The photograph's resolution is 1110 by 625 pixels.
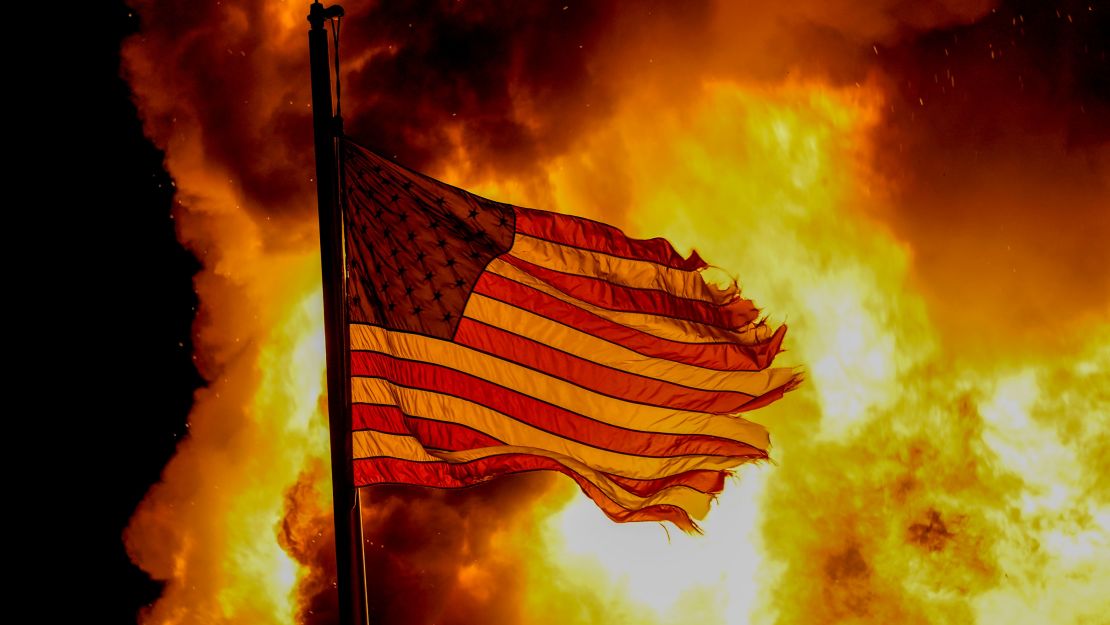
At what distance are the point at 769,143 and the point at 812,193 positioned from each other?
2.63ft

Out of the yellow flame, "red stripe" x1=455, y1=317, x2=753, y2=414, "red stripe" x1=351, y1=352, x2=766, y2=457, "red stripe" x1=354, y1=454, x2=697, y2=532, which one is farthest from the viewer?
the yellow flame

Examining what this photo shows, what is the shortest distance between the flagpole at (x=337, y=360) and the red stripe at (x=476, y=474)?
0.49m

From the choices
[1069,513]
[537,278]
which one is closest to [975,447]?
[1069,513]

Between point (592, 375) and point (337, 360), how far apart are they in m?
1.72

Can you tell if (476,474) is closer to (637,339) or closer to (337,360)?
(337,360)

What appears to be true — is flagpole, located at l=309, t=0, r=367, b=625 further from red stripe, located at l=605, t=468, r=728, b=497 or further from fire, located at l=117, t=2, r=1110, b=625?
fire, located at l=117, t=2, r=1110, b=625

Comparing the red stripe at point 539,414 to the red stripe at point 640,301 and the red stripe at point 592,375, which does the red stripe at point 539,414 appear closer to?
the red stripe at point 592,375

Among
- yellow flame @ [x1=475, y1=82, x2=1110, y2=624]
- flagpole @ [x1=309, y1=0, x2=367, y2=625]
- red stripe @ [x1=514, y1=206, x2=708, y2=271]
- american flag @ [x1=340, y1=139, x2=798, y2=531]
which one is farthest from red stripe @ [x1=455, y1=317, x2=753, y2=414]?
yellow flame @ [x1=475, y1=82, x2=1110, y2=624]

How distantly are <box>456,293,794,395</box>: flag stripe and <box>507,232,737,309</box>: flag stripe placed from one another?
0.36m

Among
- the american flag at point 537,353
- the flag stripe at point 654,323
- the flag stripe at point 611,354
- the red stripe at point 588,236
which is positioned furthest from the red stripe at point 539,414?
the red stripe at point 588,236

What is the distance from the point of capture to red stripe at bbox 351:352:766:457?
571cm

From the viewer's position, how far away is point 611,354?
6.22 metres

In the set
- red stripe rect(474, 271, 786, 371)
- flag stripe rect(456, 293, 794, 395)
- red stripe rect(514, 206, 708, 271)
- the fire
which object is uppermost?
the fire

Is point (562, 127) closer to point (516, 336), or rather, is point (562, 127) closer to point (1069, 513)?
point (516, 336)
